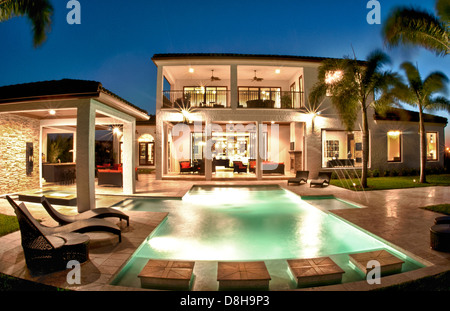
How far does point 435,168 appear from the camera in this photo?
54.2ft

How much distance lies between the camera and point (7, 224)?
17.4 feet

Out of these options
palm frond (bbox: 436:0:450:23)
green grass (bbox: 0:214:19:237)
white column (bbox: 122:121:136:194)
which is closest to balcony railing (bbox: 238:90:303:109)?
white column (bbox: 122:121:136:194)

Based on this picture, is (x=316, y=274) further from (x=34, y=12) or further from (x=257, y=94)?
(x=257, y=94)

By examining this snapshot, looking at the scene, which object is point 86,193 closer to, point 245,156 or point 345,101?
point 345,101

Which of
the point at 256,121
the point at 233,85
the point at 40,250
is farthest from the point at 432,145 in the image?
the point at 40,250

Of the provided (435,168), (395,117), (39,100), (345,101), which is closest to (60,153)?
(39,100)

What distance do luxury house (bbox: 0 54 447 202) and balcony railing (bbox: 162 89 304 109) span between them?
0.25ft

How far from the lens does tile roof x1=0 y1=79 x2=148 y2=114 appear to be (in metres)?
6.45

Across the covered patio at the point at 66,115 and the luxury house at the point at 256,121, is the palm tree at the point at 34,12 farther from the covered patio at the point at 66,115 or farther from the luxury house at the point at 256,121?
the luxury house at the point at 256,121

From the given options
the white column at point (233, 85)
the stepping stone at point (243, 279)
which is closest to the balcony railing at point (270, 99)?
the white column at point (233, 85)

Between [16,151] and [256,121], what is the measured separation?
36.9ft

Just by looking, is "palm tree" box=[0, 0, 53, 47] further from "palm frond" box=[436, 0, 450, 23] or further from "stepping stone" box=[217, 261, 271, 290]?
"palm frond" box=[436, 0, 450, 23]

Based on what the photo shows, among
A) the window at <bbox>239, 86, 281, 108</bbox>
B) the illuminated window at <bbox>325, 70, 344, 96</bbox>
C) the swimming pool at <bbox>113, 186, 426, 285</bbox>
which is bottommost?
the swimming pool at <bbox>113, 186, 426, 285</bbox>

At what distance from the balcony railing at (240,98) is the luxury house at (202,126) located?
0.08 meters
